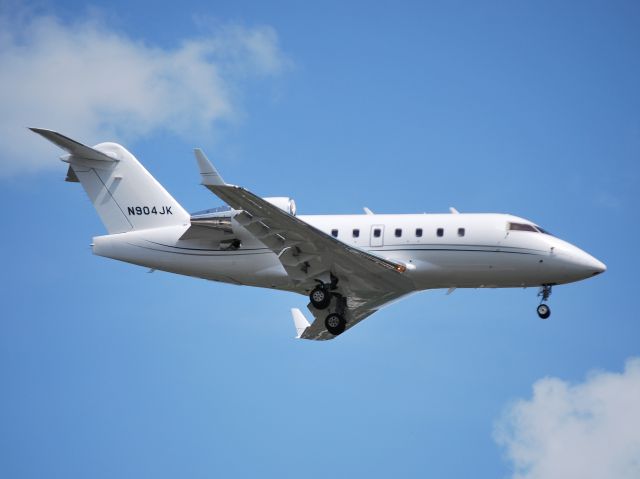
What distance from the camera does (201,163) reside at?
2491 cm

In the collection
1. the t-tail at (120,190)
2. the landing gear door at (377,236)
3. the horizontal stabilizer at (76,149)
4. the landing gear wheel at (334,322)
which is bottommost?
the landing gear wheel at (334,322)

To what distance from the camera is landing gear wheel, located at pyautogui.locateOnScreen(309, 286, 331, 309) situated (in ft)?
94.7

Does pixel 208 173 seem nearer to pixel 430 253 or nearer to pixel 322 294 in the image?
pixel 322 294

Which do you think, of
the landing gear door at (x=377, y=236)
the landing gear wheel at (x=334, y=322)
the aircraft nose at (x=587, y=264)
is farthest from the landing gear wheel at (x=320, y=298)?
the aircraft nose at (x=587, y=264)

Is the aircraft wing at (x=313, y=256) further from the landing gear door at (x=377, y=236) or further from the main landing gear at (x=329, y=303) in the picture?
the landing gear door at (x=377, y=236)

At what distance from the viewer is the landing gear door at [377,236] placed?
28.7 meters

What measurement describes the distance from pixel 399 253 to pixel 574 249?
487cm

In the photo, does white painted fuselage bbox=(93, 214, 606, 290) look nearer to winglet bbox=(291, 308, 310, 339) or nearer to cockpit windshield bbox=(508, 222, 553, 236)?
cockpit windshield bbox=(508, 222, 553, 236)

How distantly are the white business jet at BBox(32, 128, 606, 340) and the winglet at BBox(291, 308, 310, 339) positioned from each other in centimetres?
230

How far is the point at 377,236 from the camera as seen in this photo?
28.8 m

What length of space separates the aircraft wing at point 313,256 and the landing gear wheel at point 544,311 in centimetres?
365

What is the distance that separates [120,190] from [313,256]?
270 inches

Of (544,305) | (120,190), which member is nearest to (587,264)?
(544,305)

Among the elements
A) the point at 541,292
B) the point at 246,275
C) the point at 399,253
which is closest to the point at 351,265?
the point at 399,253
